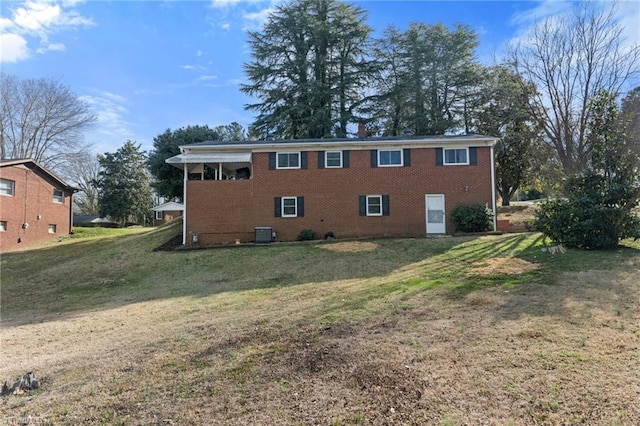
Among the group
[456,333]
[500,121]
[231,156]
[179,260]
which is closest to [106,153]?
[231,156]

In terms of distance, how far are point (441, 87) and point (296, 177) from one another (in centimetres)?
1820

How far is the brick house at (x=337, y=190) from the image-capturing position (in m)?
19.1

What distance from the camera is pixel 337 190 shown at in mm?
19484

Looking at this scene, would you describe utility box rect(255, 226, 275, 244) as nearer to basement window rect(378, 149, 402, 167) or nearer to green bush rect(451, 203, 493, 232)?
basement window rect(378, 149, 402, 167)

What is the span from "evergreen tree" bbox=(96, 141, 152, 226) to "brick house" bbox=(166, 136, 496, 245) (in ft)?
88.3

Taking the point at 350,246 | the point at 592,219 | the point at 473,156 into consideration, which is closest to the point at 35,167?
the point at 350,246

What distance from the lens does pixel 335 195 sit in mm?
19453

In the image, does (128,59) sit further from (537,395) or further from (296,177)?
(537,395)

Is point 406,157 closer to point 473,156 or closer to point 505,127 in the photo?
point 473,156

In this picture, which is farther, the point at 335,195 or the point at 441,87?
the point at 441,87

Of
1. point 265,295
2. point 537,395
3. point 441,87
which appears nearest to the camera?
point 537,395

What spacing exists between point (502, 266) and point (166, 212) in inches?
1631

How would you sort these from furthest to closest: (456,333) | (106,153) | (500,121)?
(106,153)
(500,121)
(456,333)

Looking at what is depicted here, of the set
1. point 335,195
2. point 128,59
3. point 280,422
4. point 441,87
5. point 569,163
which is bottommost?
point 280,422
